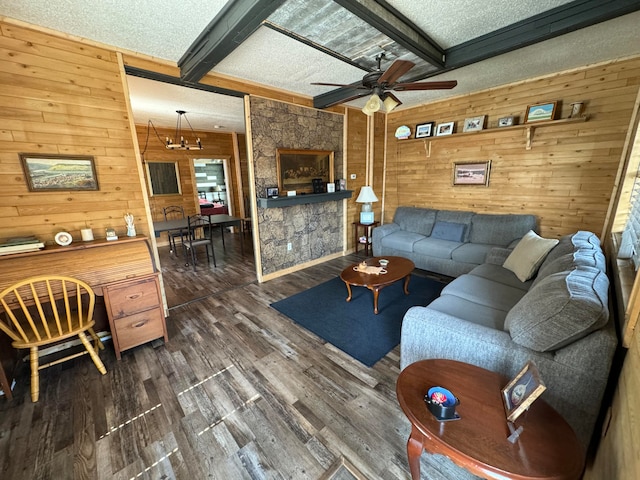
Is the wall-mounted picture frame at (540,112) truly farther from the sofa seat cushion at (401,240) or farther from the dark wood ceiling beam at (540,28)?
the sofa seat cushion at (401,240)

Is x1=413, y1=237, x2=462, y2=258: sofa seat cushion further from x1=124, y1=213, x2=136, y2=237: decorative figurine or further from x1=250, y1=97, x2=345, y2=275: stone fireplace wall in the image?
x1=124, y1=213, x2=136, y2=237: decorative figurine

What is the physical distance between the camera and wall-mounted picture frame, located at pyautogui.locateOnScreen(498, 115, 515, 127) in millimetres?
3380

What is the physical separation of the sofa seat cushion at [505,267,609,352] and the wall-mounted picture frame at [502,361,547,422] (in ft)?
1.07

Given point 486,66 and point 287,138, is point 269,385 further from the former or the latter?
point 486,66

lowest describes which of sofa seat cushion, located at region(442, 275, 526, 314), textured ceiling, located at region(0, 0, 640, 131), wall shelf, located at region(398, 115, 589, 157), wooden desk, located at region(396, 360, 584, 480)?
sofa seat cushion, located at region(442, 275, 526, 314)

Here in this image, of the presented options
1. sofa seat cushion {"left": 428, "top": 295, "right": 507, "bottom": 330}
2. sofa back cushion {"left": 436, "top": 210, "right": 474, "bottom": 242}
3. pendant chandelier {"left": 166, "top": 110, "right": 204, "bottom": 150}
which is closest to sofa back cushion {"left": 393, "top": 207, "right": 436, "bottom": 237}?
sofa back cushion {"left": 436, "top": 210, "right": 474, "bottom": 242}

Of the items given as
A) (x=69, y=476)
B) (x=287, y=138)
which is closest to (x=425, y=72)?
(x=287, y=138)

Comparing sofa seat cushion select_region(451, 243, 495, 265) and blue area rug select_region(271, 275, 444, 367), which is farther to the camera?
sofa seat cushion select_region(451, 243, 495, 265)

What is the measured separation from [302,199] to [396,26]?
2.26 metres

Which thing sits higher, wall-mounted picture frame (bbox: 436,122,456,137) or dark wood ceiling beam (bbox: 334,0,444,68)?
dark wood ceiling beam (bbox: 334,0,444,68)

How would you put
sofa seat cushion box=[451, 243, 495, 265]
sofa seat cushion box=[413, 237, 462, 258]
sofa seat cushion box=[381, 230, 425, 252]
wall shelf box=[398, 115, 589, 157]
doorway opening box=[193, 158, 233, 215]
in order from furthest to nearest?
doorway opening box=[193, 158, 233, 215] → sofa seat cushion box=[381, 230, 425, 252] → sofa seat cushion box=[413, 237, 462, 258] → sofa seat cushion box=[451, 243, 495, 265] → wall shelf box=[398, 115, 589, 157]

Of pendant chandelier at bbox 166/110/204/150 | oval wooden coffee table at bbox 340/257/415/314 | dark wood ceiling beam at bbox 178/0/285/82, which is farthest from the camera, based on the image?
pendant chandelier at bbox 166/110/204/150

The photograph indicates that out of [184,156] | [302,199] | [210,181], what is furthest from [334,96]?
[210,181]

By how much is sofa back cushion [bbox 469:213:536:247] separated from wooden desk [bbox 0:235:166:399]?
4010 mm
